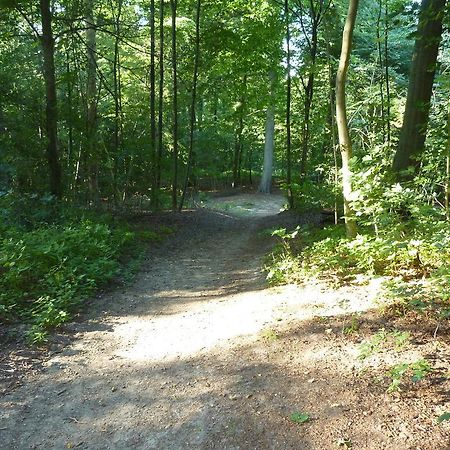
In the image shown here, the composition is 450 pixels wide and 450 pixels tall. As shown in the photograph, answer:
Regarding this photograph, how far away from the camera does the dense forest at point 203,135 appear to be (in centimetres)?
609

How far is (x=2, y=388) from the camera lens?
4250 millimetres

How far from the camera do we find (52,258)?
7332 mm

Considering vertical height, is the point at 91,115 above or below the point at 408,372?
above

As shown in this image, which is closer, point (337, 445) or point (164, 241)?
point (337, 445)

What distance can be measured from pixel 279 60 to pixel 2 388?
1390 cm

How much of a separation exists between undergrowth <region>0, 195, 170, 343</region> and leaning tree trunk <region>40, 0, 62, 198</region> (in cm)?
94

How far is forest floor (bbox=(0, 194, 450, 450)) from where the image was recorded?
332 centimetres

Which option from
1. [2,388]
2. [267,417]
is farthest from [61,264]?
[267,417]

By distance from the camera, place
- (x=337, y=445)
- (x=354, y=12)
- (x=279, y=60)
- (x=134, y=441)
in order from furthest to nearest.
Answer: (x=279, y=60)
(x=354, y=12)
(x=134, y=441)
(x=337, y=445)

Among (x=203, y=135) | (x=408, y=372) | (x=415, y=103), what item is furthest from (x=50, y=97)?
(x=203, y=135)

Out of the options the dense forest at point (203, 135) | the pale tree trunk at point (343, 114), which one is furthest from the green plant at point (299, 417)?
the pale tree trunk at point (343, 114)

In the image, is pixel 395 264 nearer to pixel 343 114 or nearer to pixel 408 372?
pixel 408 372

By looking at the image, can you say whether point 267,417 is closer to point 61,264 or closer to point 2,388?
point 2,388

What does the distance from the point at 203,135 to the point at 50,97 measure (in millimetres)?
12792
